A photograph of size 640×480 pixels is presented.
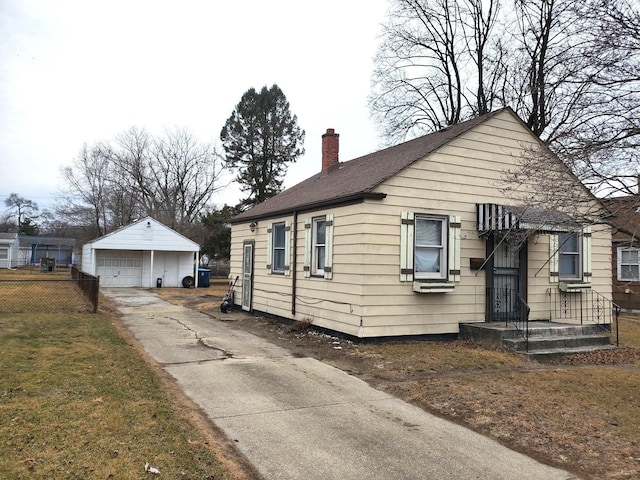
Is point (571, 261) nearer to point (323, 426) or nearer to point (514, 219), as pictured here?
point (514, 219)

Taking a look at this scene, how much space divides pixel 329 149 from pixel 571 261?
26.3ft

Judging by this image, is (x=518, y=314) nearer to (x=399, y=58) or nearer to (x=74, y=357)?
(x=74, y=357)

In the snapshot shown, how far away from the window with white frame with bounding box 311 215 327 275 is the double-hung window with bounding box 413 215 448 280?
2.21 meters

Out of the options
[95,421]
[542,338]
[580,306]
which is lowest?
[95,421]

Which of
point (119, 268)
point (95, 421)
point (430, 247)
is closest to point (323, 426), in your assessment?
point (95, 421)

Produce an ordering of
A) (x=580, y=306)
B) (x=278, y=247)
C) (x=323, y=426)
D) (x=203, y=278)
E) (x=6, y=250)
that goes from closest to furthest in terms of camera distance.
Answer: (x=323, y=426)
(x=580, y=306)
(x=278, y=247)
(x=203, y=278)
(x=6, y=250)

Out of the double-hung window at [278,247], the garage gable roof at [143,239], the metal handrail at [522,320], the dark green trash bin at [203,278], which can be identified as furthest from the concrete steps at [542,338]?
the dark green trash bin at [203,278]

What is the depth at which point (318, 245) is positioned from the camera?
37.9 feet

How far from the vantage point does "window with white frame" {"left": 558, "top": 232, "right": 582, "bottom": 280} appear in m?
11.9

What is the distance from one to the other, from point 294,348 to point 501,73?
17068mm

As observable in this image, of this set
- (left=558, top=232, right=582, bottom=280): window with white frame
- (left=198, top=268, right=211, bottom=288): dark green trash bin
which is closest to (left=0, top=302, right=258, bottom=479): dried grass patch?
(left=558, top=232, right=582, bottom=280): window with white frame

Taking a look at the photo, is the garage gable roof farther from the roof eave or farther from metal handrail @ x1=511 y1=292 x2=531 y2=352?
metal handrail @ x1=511 y1=292 x2=531 y2=352

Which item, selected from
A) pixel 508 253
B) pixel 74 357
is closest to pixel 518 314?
pixel 508 253

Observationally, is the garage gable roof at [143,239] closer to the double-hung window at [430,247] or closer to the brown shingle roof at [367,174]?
the brown shingle roof at [367,174]
